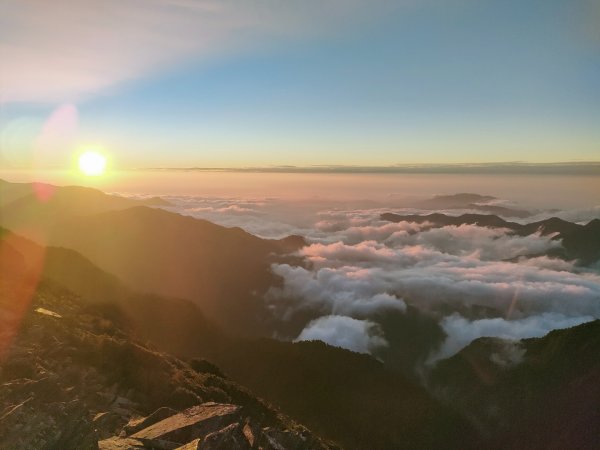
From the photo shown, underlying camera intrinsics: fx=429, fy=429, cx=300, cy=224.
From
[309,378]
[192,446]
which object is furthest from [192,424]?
[309,378]

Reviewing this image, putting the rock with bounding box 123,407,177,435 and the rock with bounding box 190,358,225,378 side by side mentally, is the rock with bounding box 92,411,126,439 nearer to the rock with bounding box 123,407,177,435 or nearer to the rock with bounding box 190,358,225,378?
the rock with bounding box 123,407,177,435

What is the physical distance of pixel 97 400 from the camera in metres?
34.0

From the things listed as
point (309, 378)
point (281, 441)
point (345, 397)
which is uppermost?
point (281, 441)

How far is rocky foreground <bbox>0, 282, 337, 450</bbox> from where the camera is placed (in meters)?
26.5

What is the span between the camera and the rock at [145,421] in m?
29.6

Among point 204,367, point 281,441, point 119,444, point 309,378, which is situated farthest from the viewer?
point 309,378

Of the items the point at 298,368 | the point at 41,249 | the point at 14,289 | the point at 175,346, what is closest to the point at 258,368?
the point at 298,368

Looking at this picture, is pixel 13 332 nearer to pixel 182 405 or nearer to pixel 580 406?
pixel 182 405

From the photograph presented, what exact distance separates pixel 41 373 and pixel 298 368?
15203 centimetres

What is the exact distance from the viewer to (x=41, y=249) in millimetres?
175625

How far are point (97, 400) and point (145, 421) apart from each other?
587cm

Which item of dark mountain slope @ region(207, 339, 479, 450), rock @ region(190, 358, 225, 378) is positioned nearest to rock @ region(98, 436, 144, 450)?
rock @ region(190, 358, 225, 378)

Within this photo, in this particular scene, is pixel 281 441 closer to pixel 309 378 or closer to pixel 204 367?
pixel 204 367

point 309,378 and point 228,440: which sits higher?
point 228,440
